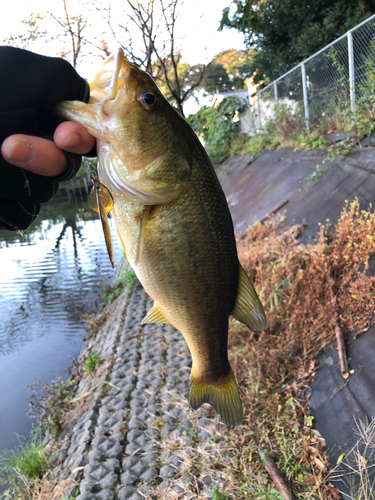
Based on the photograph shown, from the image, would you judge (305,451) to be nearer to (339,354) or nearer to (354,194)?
(339,354)

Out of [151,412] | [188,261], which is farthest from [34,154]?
[151,412]

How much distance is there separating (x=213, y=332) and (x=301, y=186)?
6210 millimetres

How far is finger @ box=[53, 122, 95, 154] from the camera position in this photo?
1275 millimetres

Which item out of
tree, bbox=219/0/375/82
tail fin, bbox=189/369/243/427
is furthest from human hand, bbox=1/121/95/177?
tree, bbox=219/0/375/82

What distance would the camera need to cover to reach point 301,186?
736 cm

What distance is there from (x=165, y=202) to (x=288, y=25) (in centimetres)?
1446

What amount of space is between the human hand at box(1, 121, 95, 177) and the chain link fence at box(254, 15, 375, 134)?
658 cm

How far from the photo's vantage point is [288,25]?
1303 cm

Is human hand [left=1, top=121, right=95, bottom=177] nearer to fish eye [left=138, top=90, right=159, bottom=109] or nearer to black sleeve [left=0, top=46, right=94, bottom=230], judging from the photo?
black sleeve [left=0, top=46, right=94, bottom=230]

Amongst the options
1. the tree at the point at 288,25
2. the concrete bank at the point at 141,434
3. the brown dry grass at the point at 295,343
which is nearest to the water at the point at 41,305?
the concrete bank at the point at 141,434

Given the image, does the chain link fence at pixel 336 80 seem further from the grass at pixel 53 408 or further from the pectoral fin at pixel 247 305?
the grass at pixel 53 408

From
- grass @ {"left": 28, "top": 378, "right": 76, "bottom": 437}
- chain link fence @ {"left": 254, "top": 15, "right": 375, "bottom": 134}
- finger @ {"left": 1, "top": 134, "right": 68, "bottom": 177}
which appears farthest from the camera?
chain link fence @ {"left": 254, "top": 15, "right": 375, "bottom": 134}

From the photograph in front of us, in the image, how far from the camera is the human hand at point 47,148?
1.19 meters

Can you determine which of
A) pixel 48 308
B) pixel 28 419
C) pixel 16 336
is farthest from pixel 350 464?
pixel 48 308
